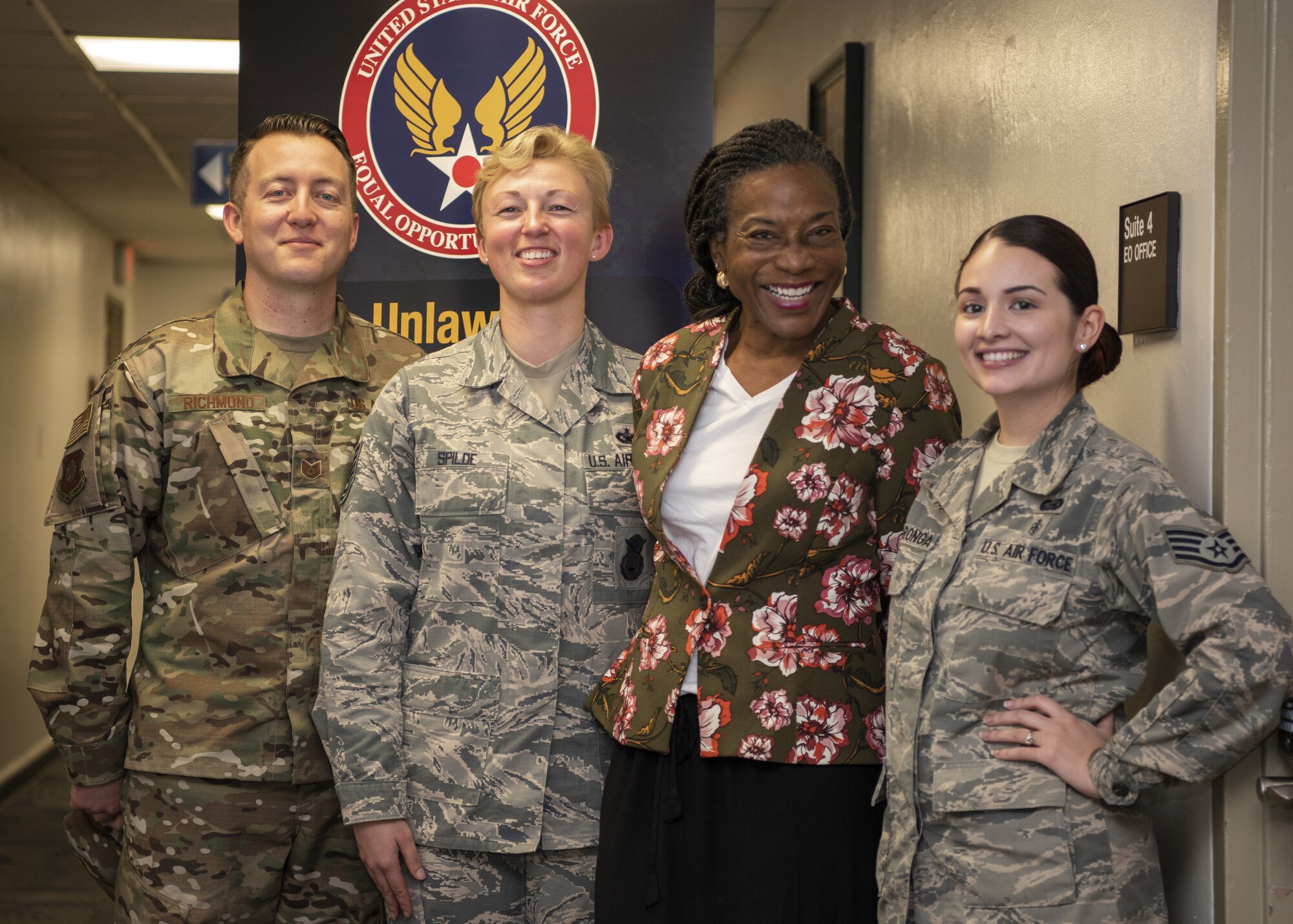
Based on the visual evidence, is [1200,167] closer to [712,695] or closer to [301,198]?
[712,695]

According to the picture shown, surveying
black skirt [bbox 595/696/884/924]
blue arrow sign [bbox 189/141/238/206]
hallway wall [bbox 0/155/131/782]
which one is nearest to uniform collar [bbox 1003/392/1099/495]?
black skirt [bbox 595/696/884/924]

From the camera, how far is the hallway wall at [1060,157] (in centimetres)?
171

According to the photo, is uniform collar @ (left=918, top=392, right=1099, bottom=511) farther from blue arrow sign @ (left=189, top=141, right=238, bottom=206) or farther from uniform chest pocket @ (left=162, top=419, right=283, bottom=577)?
blue arrow sign @ (left=189, top=141, right=238, bottom=206)

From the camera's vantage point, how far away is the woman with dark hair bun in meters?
1.42

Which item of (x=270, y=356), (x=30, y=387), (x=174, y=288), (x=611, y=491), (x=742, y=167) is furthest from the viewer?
(x=174, y=288)

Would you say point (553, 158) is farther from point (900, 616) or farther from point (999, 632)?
point (999, 632)

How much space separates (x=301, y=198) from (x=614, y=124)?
867mm

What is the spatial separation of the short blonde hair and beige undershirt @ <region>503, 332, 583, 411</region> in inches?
9.7

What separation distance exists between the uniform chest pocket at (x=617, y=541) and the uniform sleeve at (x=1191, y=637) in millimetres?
816

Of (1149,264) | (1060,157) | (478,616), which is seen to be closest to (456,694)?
(478,616)

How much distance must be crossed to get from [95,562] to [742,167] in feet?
4.54

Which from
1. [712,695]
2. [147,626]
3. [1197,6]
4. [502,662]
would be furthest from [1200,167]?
[147,626]

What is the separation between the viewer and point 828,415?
1.82 metres

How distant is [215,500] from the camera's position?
2217 millimetres
